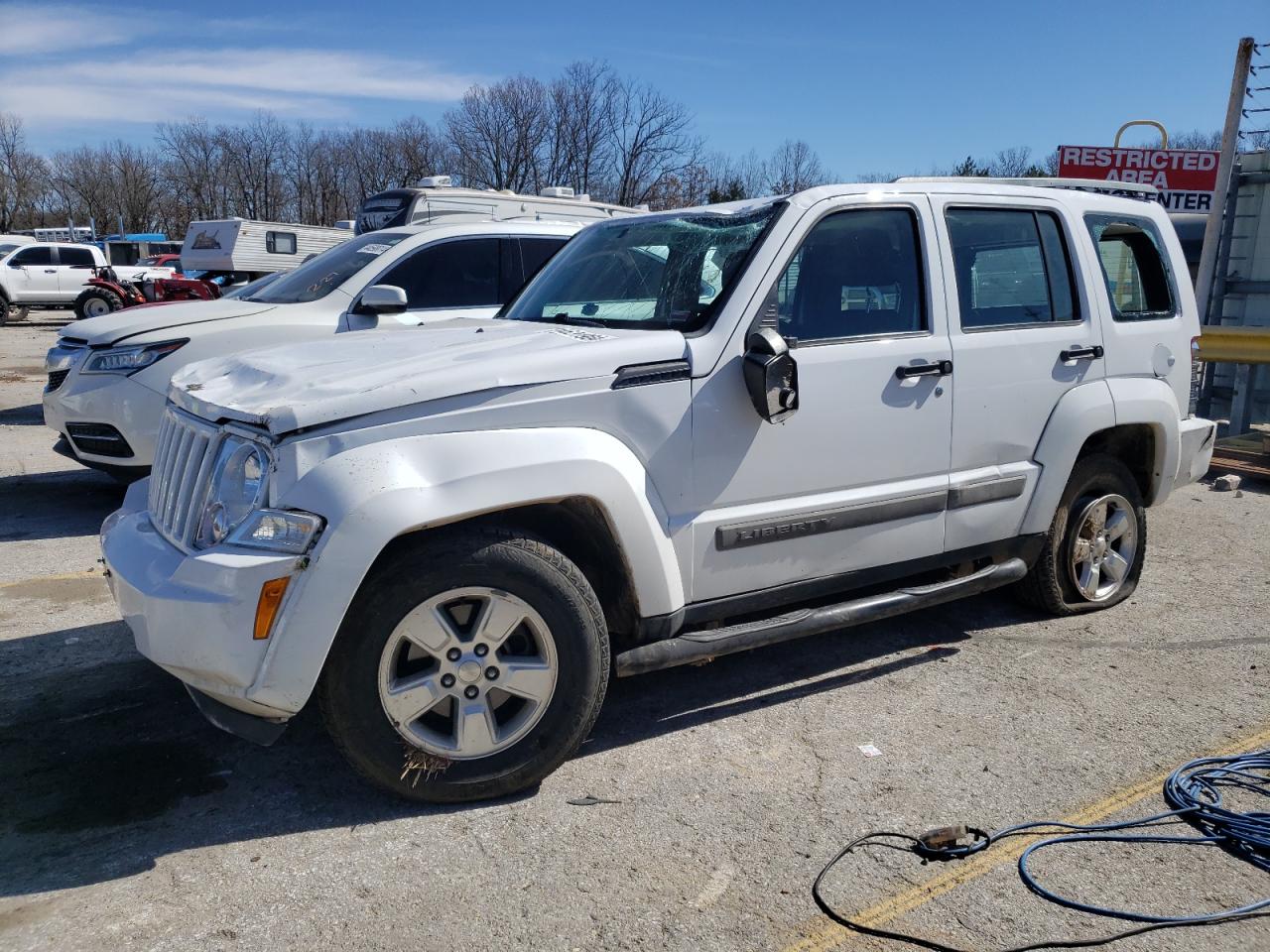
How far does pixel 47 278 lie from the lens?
88.6ft

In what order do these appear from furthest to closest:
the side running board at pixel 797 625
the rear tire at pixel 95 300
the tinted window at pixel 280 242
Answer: the tinted window at pixel 280 242, the rear tire at pixel 95 300, the side running board at pixel 797 625

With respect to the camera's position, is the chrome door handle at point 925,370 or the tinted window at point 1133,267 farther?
the tinted window at point 1133,267

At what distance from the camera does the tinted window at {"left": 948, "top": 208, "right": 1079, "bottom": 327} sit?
172 inches

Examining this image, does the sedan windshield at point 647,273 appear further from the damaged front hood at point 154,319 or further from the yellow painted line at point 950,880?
the damaged front hood at point 154,319

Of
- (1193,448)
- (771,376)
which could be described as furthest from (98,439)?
(1193,448)

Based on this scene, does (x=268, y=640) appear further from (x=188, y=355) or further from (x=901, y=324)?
(x=188, y=355)

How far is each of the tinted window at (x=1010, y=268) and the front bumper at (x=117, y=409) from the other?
5.03 meters

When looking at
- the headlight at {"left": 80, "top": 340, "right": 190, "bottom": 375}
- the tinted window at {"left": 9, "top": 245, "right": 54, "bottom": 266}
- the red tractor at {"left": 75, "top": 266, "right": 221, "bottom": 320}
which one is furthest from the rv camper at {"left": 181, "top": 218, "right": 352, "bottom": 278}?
the headlight at {"left": 80, "top": 340, "right": 190, "bottom": 375}

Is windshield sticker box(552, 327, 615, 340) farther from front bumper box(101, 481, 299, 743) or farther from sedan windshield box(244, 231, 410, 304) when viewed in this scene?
sedan windshield box(244, 231, 410, 304)

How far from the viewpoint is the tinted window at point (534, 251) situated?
26.0ft

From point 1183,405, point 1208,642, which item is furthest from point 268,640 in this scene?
point 1183,405

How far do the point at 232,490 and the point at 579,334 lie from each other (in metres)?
1.32

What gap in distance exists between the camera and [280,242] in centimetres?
2577

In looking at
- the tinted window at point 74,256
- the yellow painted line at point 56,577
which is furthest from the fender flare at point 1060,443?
the tinted window at point 74,256
